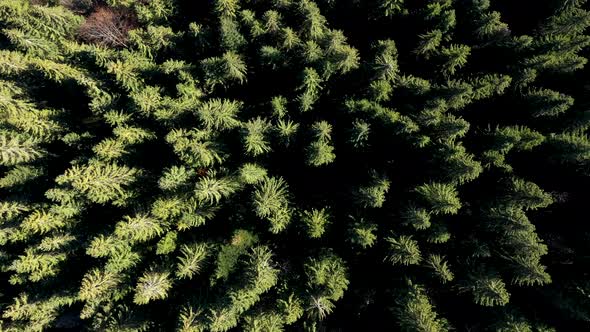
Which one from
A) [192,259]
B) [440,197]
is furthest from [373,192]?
[192,259]

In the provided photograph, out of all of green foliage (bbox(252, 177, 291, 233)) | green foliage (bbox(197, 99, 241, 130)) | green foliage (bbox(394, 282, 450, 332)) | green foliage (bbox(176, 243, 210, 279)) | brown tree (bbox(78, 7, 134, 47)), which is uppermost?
brown tree (bbox(78, 7, 134, 47))

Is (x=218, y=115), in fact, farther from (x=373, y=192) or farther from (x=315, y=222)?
(x=373, y=192)

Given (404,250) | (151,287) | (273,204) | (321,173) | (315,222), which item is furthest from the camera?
(321,173)

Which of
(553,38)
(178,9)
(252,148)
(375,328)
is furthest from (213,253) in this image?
(553,38)

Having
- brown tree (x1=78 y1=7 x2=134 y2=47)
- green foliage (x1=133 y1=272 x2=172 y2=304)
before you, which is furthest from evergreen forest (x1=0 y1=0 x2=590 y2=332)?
brown tree (x1=78 y1=7 x2=134 y2=47)

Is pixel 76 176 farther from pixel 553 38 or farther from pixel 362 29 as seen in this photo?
pixel 553 38

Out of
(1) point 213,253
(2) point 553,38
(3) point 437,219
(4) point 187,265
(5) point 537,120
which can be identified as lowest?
(4) point 187,265

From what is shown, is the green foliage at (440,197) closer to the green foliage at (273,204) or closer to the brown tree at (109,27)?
the green foliage at (273,204)

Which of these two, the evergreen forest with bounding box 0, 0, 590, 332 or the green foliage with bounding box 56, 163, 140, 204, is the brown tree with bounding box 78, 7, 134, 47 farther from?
the green foliage with bounding box 56, 163, 140, 204
